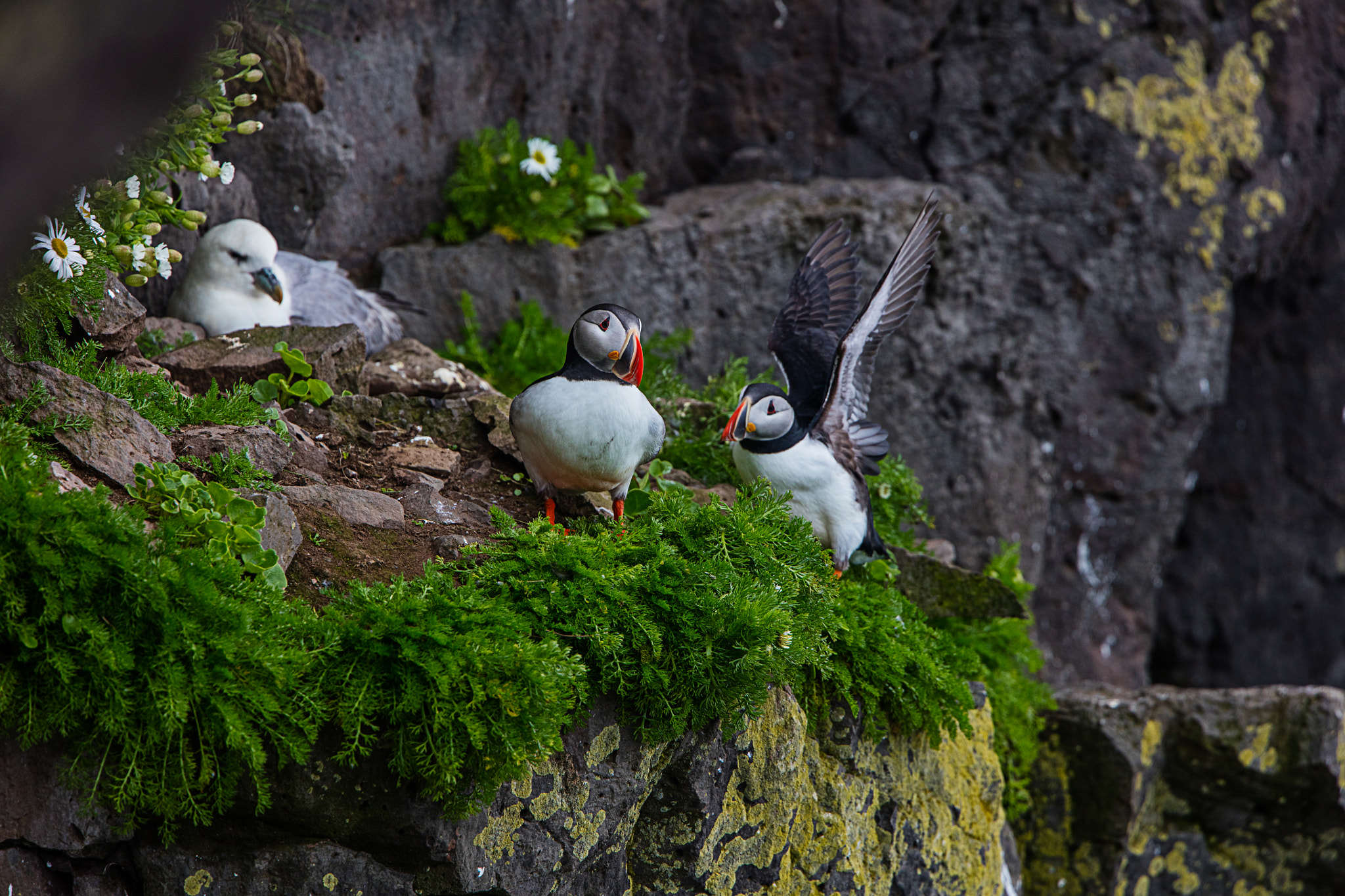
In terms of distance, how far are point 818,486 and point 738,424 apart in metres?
0.41

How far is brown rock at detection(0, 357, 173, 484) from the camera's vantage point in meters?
2.94

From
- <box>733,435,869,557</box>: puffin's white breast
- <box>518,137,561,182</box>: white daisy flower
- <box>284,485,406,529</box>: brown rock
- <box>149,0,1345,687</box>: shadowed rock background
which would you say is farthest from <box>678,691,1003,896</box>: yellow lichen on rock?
<box>518,137,561,182</box>: white daisy flower

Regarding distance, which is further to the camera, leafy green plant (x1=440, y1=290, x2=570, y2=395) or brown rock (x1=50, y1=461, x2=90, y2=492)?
leafy green plant (x1=440, y1=290, x2=570, y2=395)

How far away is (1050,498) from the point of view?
7953 mm

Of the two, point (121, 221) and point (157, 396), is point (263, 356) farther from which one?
point (121, 221)

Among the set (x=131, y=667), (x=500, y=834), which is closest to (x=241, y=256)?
(x=131, y=667)

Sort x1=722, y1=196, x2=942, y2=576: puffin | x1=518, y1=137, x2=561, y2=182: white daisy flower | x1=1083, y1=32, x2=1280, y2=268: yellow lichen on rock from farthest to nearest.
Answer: x1=1083, y1=32, x2=1280, y2=268: yellow lichen on rock → x1=518, y1=137, x2=561, y2=182: white daisy flower → x1=722, y1=196, x2=942, y2=576: puffin

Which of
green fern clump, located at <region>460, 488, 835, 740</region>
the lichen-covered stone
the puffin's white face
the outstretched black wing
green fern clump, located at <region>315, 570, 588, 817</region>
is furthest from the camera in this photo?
the lichen-covered stone

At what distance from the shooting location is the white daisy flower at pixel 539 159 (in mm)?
6301

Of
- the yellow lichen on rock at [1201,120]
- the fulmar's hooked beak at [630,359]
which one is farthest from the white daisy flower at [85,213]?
the yellow lichen on rock at [1201,120]

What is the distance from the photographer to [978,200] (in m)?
7.50

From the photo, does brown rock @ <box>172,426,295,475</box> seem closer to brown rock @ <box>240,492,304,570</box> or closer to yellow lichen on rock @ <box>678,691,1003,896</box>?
brown rock @ <box>240,492,304,570</box>

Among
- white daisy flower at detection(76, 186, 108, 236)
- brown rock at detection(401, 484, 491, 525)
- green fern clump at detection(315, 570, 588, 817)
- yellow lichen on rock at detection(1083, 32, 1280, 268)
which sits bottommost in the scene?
green fern clump at detection(315, 570, 588, 817)

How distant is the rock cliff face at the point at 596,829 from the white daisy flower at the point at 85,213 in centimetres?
174
